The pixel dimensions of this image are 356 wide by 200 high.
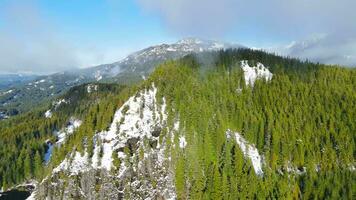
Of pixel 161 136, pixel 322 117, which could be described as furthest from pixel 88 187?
pixel 322 117

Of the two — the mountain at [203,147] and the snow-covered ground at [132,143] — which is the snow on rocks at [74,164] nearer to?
the snow-covered ground at [132,143]

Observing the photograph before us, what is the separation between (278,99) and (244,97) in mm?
17001

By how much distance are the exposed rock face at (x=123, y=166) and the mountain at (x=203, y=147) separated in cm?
35

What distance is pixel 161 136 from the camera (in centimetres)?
15400

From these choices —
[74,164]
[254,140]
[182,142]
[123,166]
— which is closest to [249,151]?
[254,140]

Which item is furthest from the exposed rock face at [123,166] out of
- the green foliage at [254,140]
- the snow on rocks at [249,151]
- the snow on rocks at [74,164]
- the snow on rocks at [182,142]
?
the snow on rocks at [249,151]

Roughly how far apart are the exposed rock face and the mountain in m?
0.35

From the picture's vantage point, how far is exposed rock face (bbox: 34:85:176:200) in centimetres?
13838

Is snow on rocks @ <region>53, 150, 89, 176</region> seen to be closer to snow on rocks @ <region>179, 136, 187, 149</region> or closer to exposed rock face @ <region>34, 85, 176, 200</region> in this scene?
exposed rock face @ <region>34, 85, 176, 200</region>

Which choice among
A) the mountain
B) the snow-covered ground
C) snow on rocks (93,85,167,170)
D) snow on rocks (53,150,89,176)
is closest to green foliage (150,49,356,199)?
the mountain

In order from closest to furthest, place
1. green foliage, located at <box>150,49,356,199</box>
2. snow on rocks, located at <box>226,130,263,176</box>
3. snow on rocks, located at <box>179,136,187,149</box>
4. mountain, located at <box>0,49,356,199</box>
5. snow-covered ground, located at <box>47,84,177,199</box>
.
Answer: green foliage, located at <box>150,49,356,199</box> → mountain, located at <box>0,49,356,199</box> → snow-covered ground, located at <box>47,84,177,199</box> → snow on rocks, located at <box>179,136,187,149</box> → snow on rocks, located at <box>226,130,263,176</box>

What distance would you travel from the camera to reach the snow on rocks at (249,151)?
157250 mm

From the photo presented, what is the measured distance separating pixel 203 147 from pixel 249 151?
79.0 ft

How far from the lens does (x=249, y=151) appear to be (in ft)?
536
